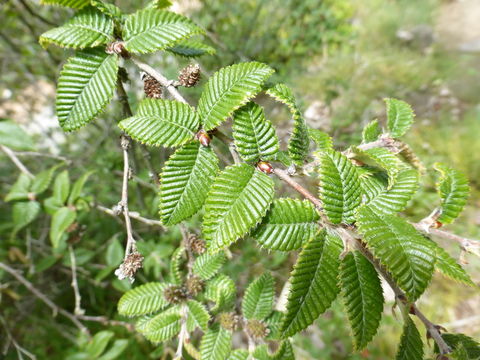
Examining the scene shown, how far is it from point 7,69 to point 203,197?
3.41 m

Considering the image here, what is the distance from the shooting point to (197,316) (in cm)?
105

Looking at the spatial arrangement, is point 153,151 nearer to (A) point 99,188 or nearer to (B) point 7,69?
(A) point 99,188

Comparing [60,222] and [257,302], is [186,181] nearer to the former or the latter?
[257,302]

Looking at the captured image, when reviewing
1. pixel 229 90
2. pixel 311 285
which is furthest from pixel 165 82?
pixel 311 285

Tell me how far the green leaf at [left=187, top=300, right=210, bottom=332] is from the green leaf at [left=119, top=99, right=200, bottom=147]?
59 cm

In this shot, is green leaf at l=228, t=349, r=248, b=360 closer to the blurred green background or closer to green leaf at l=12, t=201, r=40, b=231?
the blurred green background

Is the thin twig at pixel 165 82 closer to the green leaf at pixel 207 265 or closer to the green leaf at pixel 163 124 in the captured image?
the green leaf at pixel 163 124

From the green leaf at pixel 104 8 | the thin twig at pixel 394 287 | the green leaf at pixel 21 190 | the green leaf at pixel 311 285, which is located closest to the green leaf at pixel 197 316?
the green leaf at pixel 311 285

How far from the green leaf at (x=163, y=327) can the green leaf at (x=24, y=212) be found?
853 millimetres

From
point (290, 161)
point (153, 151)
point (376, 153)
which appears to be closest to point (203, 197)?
point (290, 161)

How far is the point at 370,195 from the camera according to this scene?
2.53 feet

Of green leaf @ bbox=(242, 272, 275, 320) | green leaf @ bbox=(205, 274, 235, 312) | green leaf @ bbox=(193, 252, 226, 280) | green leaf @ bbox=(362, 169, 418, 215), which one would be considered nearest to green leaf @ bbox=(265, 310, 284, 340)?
green leaf @ bbox=(242, 272, 275, 320)

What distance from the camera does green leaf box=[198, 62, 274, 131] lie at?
2.38 feet

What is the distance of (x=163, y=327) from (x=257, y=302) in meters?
0.34
